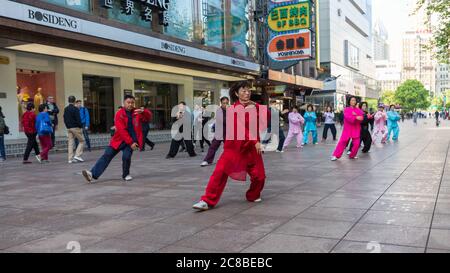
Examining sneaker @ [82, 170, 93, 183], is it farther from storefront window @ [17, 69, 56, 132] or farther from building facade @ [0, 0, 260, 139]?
storefront window @ [17, 69, 56, 132]

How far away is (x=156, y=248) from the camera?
13.0 ft

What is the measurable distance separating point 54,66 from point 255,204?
14.5 metres

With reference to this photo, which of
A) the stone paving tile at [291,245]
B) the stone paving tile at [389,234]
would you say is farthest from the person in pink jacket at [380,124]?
the stone paving tile at [291,245]

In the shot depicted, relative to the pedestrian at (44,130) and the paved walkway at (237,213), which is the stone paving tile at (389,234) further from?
the pedestrian at (44,130)

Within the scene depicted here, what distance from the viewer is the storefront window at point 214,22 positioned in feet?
74.6

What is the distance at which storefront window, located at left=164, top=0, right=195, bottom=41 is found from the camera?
19.9 meters

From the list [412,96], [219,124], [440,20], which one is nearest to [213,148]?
[219,124]

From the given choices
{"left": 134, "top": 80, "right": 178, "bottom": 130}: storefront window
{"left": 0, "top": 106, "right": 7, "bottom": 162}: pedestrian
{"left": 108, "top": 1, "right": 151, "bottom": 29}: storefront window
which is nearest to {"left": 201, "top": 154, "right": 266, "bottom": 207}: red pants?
{"left": 0, "top": 106, "right": 7, "bottom": 162}: pedestrian

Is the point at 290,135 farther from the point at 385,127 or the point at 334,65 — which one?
the point at 334,65

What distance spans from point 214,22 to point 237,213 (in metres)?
19.5

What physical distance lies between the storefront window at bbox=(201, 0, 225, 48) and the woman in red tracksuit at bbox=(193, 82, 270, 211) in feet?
55.9

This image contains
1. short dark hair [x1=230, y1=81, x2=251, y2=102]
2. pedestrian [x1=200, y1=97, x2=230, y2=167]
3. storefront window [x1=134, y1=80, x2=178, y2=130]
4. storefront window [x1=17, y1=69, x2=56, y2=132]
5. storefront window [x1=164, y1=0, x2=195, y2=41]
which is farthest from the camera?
storefront window [x1=134, y1=80, x2=178, y2=130]

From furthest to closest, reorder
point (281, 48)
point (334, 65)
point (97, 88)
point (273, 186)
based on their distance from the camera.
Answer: point (334, 65), point (281, 48), point (97, 88), point (273, 186)
